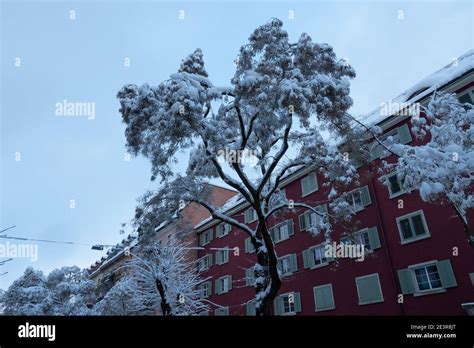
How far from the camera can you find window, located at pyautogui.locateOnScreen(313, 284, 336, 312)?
79.7 ft

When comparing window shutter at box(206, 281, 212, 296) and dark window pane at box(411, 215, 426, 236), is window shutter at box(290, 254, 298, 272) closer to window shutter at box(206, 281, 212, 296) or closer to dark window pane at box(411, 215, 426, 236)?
dark window pane at box(411, 215, 426, 236)

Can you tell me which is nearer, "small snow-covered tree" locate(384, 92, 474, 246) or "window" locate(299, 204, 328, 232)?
"small snow-covered tree" locate(384, 92, 474, 246)

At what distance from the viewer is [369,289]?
22.1 metres

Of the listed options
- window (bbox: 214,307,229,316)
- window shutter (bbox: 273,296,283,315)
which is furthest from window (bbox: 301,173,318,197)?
window (bbox: 214,307,229,316)

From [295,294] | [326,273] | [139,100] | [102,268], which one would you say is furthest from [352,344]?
[102,268]

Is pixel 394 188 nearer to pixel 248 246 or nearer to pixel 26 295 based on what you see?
pixel 248 246

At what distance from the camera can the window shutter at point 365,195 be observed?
→ 23.9 m

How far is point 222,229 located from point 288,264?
11.9 meters

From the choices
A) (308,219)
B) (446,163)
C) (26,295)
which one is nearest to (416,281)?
(308,219)

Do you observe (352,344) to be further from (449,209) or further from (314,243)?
(314,243)

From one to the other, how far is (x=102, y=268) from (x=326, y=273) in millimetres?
43349

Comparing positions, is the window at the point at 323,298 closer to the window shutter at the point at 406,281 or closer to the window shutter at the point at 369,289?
the window shutter at the point at 369,289

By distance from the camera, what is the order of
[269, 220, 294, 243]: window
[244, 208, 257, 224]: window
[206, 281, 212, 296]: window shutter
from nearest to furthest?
[269, 220, 294, 243]: window, [244, 208, 257, 224]: window, [206, 281, 212, 296]: window shutter

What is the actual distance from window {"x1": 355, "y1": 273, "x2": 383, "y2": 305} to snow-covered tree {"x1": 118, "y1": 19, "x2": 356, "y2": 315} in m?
9.79
